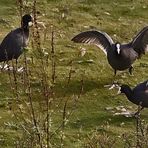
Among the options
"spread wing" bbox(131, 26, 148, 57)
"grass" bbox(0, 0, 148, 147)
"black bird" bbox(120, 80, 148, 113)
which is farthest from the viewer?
"spread wing" bbox(131, 26, 148, 57)

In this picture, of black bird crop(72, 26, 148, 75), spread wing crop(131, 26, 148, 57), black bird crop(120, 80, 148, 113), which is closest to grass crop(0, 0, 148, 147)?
black bird crop(120, 80, 148, 113)

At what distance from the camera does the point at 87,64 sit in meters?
13.9

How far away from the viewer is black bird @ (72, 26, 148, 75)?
12945 mm

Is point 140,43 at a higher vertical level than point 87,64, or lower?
higher

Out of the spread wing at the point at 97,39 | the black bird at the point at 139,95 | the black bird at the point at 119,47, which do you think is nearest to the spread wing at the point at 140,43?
the black bird at the point at 119,47

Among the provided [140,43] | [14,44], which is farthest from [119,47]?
[14,44]

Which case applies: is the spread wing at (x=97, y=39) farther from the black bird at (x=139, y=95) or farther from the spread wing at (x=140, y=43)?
the black bird at (x=139, y=95)

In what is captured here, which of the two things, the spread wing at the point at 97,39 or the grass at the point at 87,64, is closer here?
the grass at the point at 87,64

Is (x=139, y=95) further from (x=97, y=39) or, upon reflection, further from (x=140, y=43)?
(x=97, y=39)

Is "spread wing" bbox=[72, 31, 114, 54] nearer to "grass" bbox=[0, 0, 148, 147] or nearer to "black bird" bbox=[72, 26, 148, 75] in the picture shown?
→ "black bird" bbox=[72, 26, 148, 75]

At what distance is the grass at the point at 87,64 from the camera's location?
10531 millimetres

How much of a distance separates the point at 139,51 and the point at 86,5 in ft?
17.6

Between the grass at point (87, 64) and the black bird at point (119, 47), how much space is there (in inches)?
15.8

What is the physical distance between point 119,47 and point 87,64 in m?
1.17
